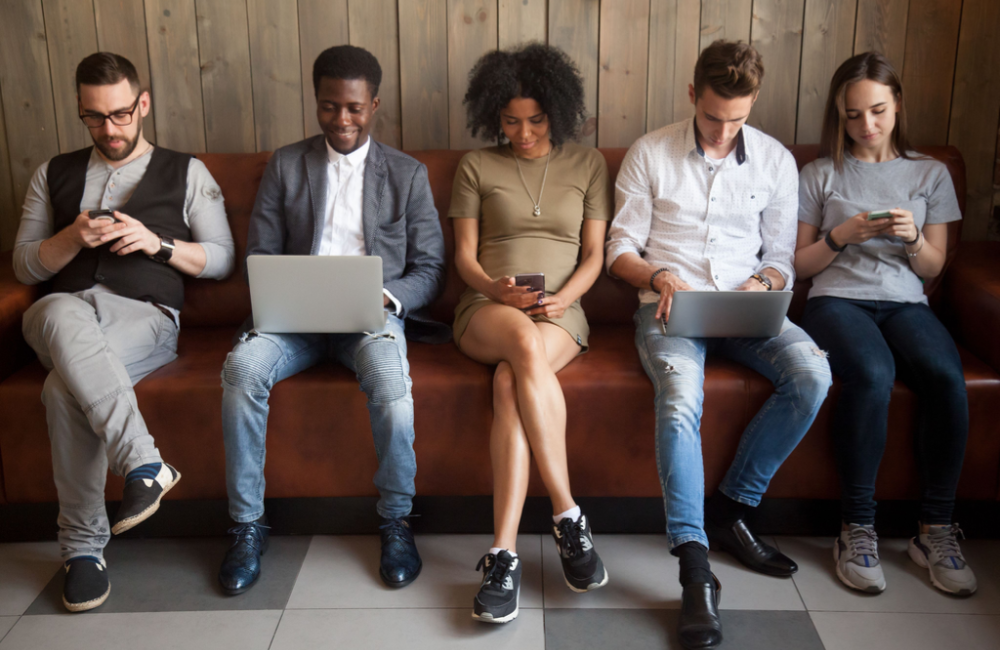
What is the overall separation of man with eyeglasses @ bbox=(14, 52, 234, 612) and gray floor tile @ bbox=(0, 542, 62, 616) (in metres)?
0.11

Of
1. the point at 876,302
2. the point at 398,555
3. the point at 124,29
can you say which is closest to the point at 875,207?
the point at 876,302

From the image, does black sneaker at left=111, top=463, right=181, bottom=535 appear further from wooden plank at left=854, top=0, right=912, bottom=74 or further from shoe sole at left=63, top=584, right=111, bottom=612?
wooden plank at left=854, top=0, right=912, bottom=74

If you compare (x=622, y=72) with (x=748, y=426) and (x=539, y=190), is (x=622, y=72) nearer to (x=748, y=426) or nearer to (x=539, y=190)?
(x=539, y=190)

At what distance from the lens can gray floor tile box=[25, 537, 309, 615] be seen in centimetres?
160

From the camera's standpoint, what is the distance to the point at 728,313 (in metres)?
1.68

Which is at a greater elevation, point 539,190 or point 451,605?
point 539,190

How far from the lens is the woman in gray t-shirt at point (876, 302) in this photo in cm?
165

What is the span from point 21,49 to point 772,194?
2.24 metres

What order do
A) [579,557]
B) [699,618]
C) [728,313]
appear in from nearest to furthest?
[699,618]
[579,557]
[728,313]

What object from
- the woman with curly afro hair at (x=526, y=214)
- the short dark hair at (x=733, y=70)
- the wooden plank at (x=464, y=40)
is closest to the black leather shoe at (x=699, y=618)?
the woman with curly afro hair at (x=526, y=214)

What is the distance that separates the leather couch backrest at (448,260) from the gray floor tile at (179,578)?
640 millimetres

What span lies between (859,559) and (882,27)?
1.56 m

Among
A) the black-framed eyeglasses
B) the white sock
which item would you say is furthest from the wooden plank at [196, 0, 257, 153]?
the white sock

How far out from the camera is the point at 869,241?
6.29ft
